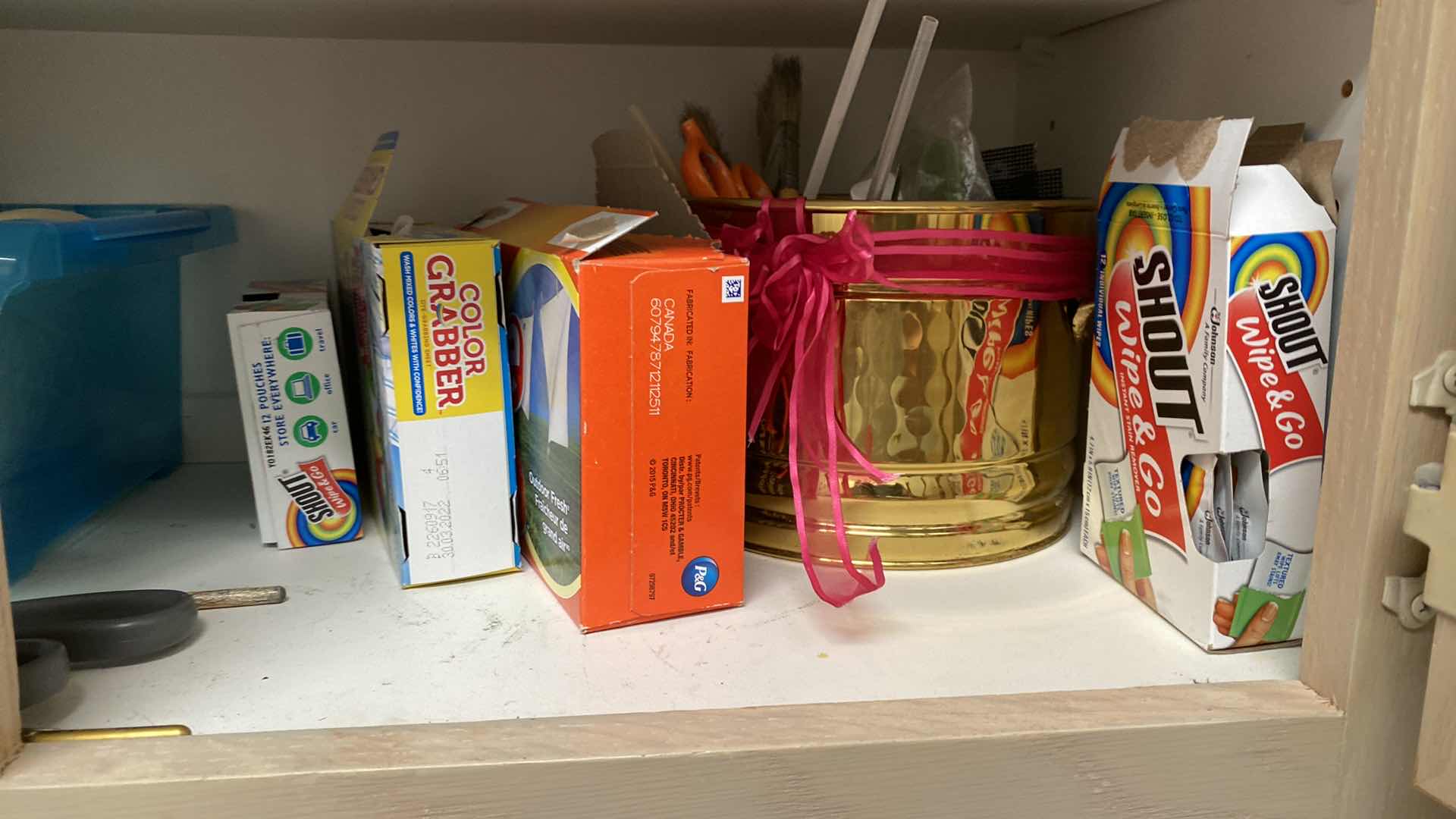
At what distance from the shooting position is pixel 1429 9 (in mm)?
350

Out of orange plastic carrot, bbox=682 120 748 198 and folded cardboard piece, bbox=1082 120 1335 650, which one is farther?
orange plastic carrot, bbox=682 120 748 198

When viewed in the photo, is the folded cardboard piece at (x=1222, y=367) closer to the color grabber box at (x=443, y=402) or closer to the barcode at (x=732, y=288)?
the barcode at (x=732, y=288)

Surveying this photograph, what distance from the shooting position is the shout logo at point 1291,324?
0.45 meters

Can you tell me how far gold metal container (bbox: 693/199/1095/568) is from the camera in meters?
0.54

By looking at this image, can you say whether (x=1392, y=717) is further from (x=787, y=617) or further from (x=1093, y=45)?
(x=1093, y=45)

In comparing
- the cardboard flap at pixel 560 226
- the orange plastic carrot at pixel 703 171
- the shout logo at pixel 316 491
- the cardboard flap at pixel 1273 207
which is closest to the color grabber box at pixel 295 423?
the shout logo at pixel 316 491

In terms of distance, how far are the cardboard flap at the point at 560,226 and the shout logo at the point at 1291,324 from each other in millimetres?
265

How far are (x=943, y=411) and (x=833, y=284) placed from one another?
0.29 ft

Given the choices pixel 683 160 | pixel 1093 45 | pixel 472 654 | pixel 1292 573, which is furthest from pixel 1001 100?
pixel 472 654

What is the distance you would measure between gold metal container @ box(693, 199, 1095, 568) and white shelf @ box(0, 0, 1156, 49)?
0.49ft

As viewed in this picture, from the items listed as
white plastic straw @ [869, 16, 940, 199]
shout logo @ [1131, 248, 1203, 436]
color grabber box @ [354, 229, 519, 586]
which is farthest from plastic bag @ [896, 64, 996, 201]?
color grabber box @ [354, 229, 519, 586]

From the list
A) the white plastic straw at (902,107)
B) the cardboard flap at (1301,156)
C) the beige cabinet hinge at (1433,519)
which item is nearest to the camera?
the beige cabinet hinge at (1433,519)

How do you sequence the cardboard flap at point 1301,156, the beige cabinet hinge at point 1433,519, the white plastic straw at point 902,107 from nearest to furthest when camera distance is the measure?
the beige cabinet hinge at point 1433,519 → the cardboard flap at point 1301,156 → the white plastic straw at point 902,107

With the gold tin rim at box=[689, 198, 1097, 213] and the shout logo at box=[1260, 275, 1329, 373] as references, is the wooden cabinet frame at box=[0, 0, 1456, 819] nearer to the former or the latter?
the shout logo at box=[1260, 275, 1329, 373]
